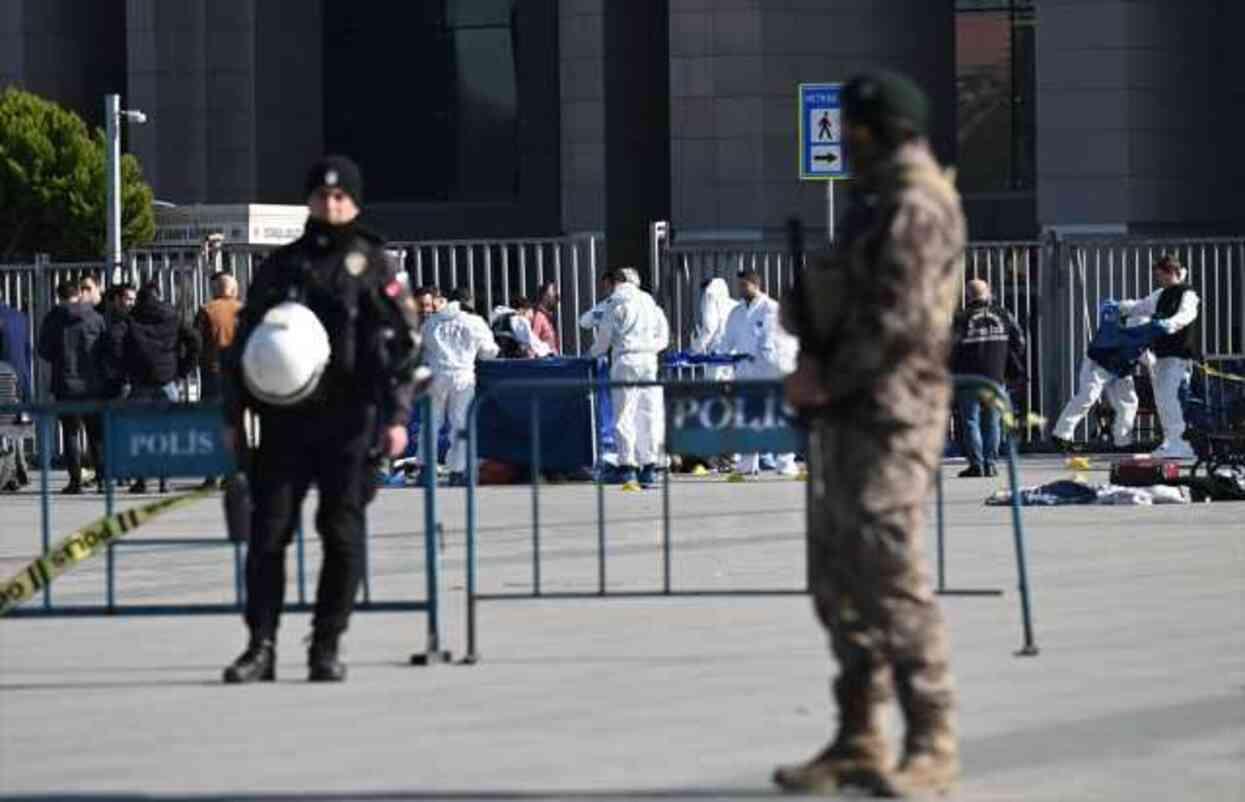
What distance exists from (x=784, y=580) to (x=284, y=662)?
377cm

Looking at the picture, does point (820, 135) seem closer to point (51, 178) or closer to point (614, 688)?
point (614, 688)

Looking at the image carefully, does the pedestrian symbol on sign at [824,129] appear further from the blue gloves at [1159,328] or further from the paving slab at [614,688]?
the paving slab at [614,688]

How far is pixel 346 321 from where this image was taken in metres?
11.9

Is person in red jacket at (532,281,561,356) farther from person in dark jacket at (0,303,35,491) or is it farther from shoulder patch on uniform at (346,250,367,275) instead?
shoulder patch on uniform at (346,250,367,275)

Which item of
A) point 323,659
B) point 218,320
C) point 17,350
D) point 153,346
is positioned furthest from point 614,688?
point 17,350

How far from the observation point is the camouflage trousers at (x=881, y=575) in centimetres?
895

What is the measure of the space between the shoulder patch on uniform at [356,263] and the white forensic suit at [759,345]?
14740 mm

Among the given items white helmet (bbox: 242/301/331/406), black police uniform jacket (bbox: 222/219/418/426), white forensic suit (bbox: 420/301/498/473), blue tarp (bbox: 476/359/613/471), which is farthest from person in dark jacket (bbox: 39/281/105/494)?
white helmet (bbox: 242/301/331/406)

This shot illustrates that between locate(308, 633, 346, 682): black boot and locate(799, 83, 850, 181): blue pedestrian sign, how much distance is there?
14.8 meters

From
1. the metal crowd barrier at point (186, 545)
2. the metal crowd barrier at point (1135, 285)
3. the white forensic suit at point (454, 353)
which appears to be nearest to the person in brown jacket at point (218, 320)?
the white forensic suit at point (454, 353)

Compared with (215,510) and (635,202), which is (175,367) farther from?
(635,202)

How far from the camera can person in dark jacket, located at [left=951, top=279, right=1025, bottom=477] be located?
26.0m

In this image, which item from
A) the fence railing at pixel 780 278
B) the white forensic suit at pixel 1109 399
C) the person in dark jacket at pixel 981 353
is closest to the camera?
the person in dark jacket at pixel 981 353

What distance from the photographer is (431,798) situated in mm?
9289
